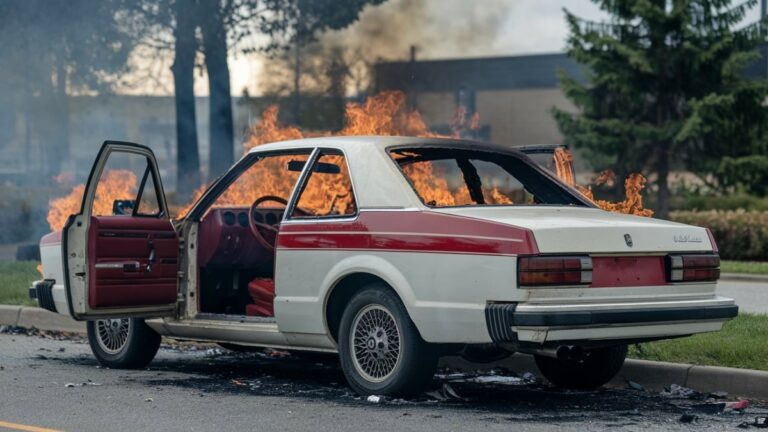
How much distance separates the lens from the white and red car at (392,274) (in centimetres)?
691

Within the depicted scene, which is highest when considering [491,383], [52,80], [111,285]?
[52,80]

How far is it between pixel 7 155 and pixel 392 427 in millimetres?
63960

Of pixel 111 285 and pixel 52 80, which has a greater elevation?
pixel 52 80

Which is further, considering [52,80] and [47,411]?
[52,80]

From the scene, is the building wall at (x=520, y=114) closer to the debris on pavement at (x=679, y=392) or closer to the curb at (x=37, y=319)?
the curb at (x=37, y=319)

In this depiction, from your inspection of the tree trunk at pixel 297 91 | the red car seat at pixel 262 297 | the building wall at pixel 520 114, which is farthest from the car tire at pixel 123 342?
the building wall at pixel 520 114

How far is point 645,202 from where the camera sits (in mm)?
30078

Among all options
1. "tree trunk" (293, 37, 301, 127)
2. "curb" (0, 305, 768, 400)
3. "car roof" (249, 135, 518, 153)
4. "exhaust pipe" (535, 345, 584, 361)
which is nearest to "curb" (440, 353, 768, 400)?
"curb" (0, 305, 768, 400)

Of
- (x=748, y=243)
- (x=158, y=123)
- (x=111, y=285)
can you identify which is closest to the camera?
(x=111, y=285)

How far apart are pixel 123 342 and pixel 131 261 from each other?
946mm

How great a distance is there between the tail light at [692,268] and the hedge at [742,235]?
16.0m

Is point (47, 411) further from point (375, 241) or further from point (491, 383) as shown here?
point (491, 383)

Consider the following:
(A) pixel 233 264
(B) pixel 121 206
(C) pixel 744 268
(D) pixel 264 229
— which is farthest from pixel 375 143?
(C) pixel 744 268

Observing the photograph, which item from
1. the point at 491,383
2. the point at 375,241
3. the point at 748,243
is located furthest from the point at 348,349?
the point at 748,243
